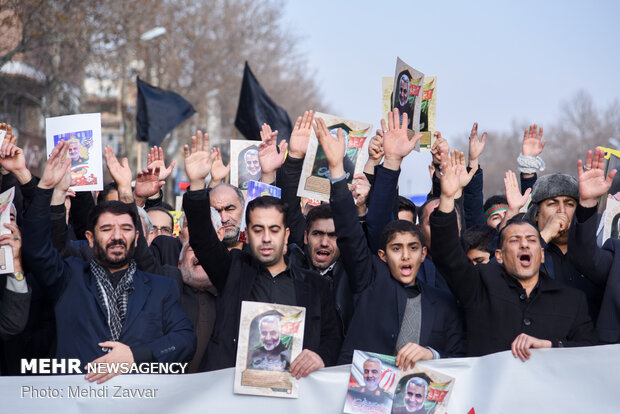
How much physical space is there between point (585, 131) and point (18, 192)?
2611 inches

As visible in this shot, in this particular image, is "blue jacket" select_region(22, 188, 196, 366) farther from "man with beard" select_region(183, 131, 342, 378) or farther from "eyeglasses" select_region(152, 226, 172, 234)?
"eyeglasses" select_region(152, 226, 172, 234)

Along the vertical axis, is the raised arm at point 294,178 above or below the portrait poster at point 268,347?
above

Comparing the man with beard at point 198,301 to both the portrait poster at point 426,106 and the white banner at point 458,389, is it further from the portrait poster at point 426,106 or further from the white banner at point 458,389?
the portrait poster at point 426,106

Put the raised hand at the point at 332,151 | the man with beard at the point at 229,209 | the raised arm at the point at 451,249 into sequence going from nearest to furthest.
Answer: the raised arm at the point at 451,249
the raised hand at the point at 332,151
the man with beard at the point at 229,209

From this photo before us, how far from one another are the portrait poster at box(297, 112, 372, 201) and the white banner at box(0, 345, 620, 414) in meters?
1.74

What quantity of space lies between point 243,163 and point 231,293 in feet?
9.07

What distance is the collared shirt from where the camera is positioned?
507 centimetres

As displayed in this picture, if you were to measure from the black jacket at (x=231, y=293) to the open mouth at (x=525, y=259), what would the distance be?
1.10 metres

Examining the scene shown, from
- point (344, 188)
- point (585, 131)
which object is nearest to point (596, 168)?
point (344, 188)

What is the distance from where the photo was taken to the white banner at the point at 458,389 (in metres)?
4.70

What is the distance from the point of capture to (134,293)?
493 centimetres

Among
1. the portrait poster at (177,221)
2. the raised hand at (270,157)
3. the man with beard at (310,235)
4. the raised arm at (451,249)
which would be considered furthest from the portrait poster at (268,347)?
the portrait poster at (177,221)

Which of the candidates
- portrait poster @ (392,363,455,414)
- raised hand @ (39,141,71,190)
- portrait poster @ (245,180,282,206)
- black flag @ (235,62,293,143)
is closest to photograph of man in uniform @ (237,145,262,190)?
portrait poster @ (245,180,282,206)

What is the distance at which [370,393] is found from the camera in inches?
186
